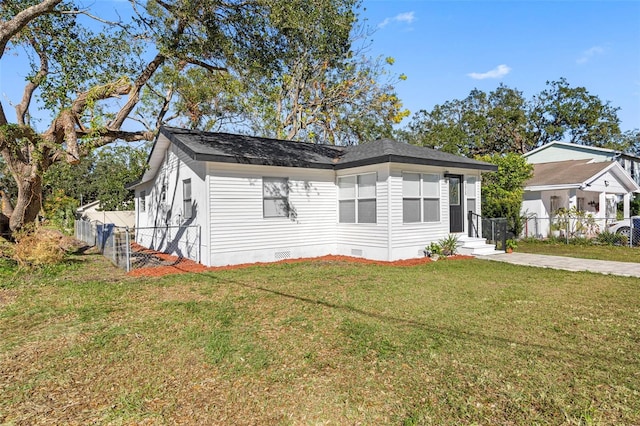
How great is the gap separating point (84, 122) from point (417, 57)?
11473 mm

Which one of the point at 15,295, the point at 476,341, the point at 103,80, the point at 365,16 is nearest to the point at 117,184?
the point at 103,80

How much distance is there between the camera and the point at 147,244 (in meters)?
14.9

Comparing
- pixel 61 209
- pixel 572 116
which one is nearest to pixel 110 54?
pixel 61 209

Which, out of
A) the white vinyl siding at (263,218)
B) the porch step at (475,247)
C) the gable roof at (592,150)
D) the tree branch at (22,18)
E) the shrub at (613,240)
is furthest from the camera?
the gable roof at (592,150)

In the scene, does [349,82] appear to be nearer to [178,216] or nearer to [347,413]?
[178,216]

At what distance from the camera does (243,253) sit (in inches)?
396

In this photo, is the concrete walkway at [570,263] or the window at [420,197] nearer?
the concrete walkway at [570,263]

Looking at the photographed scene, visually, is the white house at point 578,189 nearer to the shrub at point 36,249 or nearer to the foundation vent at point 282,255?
the foundation vent at point 282,255

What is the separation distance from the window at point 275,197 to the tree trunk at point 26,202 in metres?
6.24

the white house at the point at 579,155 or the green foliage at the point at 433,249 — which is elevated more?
the white house at the point at 579,155

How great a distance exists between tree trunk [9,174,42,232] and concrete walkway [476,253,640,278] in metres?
13.0

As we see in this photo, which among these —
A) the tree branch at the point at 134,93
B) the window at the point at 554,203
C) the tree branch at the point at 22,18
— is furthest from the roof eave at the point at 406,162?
the tree branch at the point at 22,18

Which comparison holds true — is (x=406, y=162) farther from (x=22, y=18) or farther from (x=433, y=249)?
(x=22, y=18)

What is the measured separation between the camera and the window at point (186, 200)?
10.8 m
